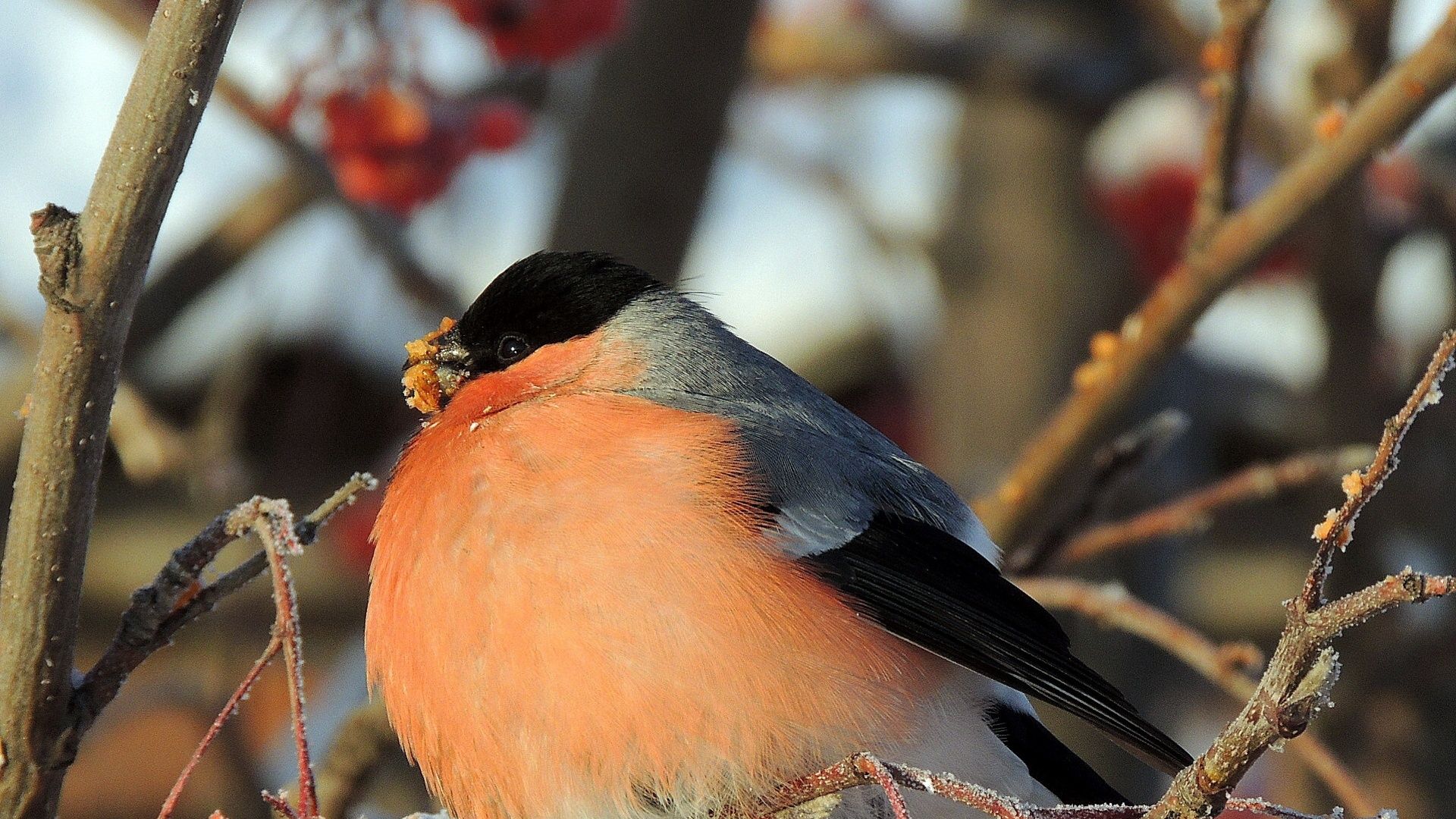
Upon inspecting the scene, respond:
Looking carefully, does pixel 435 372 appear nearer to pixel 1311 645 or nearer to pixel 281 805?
pixel 281 805

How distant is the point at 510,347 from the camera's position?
2422 mm

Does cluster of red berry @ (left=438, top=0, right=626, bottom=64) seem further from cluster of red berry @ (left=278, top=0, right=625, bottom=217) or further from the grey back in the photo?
the grey back

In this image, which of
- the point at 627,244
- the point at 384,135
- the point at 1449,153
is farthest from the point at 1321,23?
the point at 384,135

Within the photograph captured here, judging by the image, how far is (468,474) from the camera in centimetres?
205

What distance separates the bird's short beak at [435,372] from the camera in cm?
A: 242

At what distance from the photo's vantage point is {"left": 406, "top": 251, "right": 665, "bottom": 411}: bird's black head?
2412mm

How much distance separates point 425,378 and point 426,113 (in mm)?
864

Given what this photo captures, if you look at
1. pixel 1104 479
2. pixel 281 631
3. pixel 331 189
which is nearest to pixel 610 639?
pixel 281 631

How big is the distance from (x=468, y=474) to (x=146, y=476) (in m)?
1.03

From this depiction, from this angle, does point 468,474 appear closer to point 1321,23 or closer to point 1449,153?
point 1321,23

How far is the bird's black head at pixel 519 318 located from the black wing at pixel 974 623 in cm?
62

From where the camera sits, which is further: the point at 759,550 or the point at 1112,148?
the point at 1112,148

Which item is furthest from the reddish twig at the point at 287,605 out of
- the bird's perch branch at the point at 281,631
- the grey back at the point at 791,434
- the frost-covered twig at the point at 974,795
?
the grey back at the point at 791,434

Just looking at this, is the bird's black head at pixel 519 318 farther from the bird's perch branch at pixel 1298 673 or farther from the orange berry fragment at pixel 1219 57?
the bird's perch branch at pixel 1298 673
